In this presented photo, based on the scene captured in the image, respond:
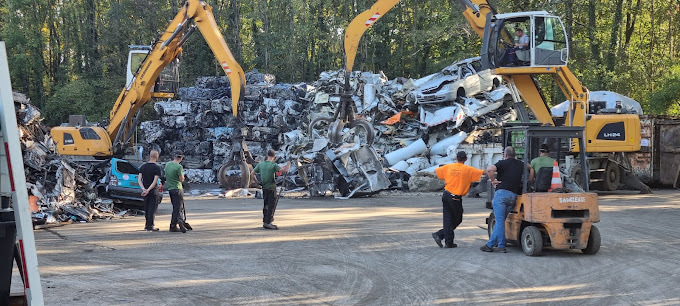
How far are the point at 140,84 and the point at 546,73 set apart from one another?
43.3ft

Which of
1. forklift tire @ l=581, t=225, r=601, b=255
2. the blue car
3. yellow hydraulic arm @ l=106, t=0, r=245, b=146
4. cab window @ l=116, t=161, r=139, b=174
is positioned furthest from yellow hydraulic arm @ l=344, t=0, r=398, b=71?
forklift tire @ l=581, t=225, r=601, b=255

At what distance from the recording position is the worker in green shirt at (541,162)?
37.6 feet

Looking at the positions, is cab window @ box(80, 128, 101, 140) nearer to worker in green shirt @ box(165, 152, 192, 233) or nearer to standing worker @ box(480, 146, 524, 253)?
worker in green shirt @ box(165, 152, 192, 233)

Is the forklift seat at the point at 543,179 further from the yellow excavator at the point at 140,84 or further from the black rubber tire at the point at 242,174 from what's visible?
the black rubber tire at the point at 242,174

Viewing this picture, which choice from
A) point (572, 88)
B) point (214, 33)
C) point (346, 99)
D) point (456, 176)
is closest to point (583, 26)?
point (572, 88)

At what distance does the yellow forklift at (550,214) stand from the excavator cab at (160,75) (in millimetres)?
16540

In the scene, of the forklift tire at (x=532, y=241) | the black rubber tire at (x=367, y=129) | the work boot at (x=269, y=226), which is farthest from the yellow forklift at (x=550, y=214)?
the black rubber tire at (x=367, y=129)

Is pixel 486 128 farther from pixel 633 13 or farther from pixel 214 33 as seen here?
pixel 633 13

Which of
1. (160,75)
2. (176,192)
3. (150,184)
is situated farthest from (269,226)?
(160,75)

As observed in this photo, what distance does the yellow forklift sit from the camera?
10930mm

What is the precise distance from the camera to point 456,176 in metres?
11.7

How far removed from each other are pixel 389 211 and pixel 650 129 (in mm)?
10714

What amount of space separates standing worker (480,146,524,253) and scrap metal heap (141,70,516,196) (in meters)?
11.5

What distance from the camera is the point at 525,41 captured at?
805 inches
